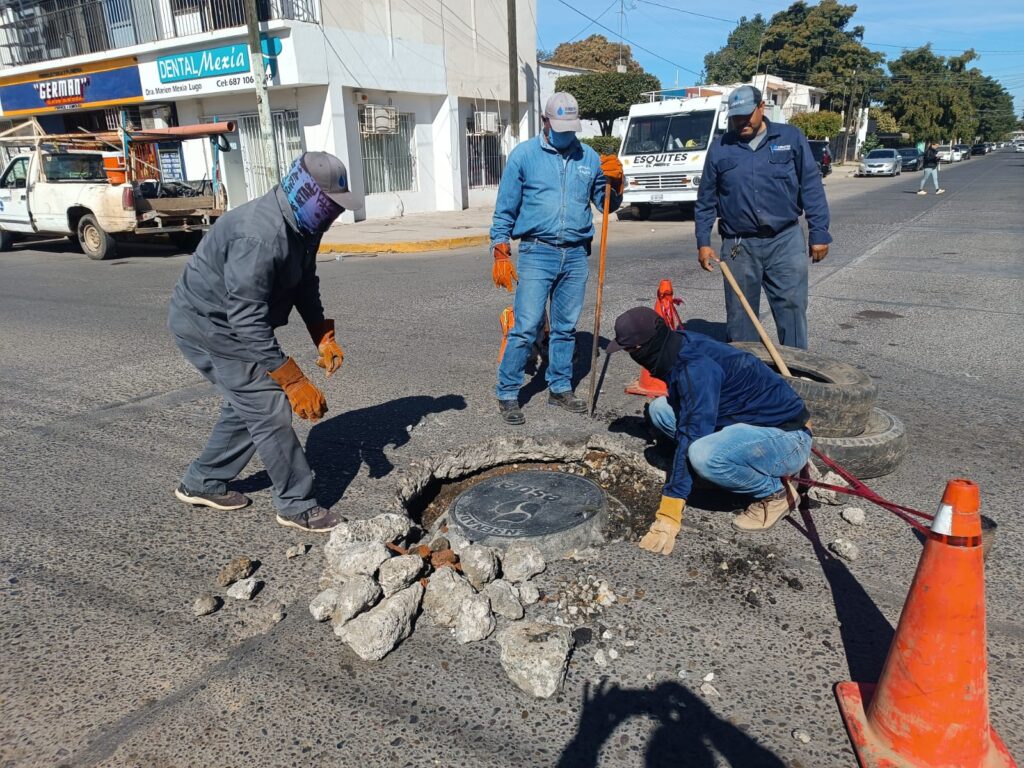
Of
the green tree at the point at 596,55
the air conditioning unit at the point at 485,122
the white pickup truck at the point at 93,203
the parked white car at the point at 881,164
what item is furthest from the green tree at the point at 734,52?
the white pickup truck at the point at 93,203

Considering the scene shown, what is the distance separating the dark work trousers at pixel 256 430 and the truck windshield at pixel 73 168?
1248cm

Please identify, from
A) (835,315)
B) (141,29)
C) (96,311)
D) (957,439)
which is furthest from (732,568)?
(141,29)

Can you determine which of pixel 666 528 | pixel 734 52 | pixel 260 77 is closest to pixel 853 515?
pixel 666 528

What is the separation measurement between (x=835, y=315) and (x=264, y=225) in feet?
21.4

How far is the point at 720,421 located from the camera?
3279mm

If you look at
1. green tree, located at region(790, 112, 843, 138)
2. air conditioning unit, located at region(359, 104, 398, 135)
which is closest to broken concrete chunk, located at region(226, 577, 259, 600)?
air conditioning unit, located at region(359, 104, 398, 135)

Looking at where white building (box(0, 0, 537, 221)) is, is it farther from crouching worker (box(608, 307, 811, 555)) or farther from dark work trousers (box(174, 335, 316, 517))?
crouching worker (box(608, 307, 811, 555))

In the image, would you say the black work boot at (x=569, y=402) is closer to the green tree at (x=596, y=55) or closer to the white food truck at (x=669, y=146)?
the white food truck at (x=669, y=146)

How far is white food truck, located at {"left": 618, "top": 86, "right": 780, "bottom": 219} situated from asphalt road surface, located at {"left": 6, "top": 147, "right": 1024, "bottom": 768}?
12.2 m

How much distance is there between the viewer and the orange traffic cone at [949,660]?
1.99 metres

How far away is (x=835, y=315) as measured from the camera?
775cm

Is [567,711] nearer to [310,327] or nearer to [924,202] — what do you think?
[310,327]

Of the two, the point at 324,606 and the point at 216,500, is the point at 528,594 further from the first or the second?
the point at 216,500

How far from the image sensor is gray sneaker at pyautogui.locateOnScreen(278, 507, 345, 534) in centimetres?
339
